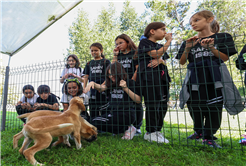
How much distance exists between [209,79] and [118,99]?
1.72 metres

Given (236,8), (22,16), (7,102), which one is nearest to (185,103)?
(7,102)

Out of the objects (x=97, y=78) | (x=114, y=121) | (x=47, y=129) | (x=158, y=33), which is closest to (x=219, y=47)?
(x=158, y=33)

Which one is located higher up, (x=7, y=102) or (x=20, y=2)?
(x=20, y=2)

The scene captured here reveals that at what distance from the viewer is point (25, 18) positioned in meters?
4.96

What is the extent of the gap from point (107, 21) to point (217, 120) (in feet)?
72.9

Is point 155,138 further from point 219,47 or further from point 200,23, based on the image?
point 200,23

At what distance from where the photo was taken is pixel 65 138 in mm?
2764

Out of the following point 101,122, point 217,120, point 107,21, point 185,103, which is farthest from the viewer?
point 107,21

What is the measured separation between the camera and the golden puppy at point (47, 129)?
208cm

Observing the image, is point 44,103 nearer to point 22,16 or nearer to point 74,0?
point 22,16

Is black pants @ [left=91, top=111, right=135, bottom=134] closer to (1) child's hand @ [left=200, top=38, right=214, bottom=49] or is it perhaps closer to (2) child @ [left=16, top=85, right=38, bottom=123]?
(1) child's hand @ [left=200, top=38, right=214, bottom=49]

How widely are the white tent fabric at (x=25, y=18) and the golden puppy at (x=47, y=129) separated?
360cm

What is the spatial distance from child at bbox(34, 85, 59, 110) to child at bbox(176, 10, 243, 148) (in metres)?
2.96

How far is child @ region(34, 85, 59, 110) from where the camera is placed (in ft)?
13.3
